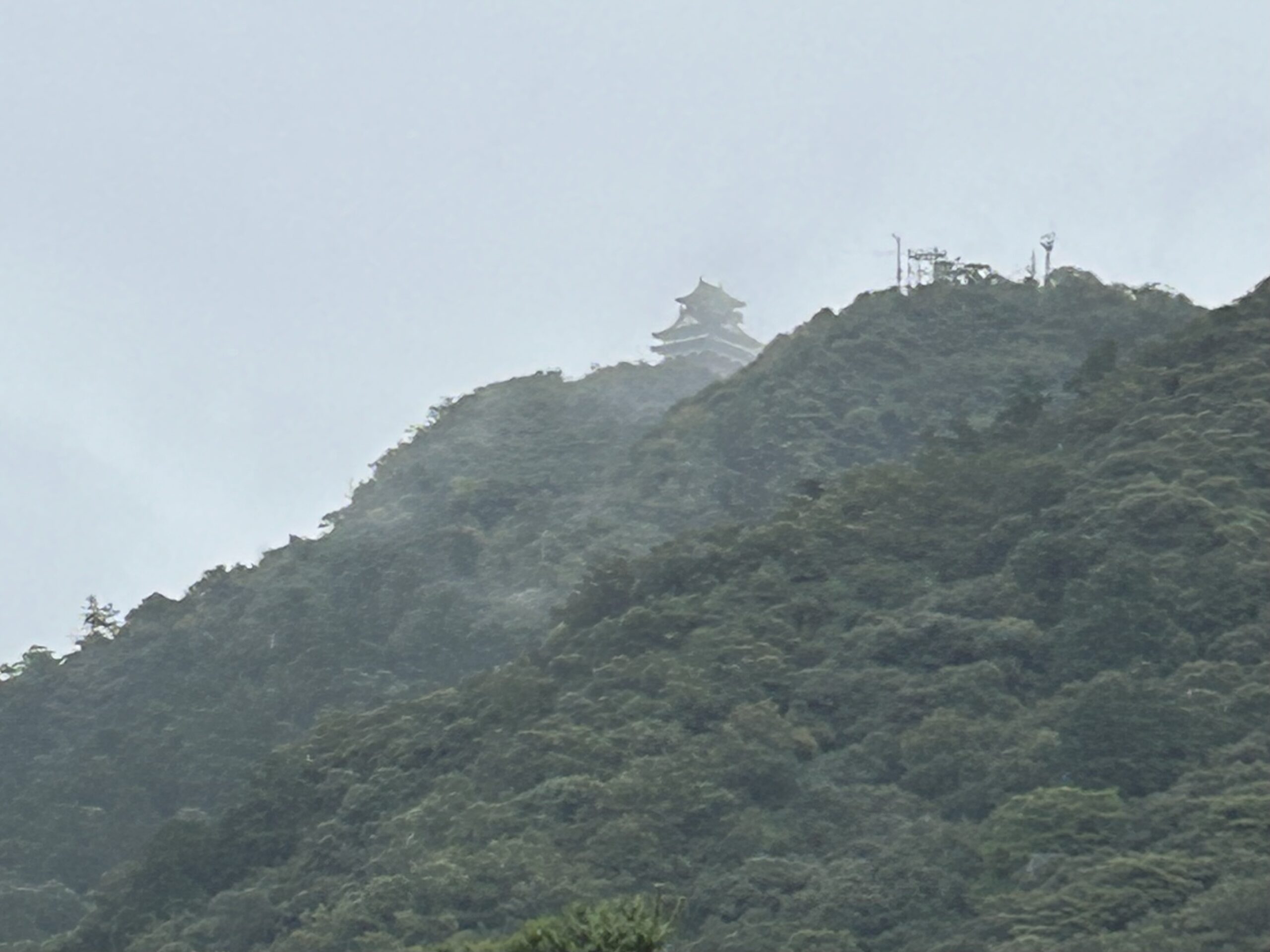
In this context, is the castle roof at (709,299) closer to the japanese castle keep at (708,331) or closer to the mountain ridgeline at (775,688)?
the japanese castle keep at (708,331)

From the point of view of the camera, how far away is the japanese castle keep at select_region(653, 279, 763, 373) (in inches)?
4257

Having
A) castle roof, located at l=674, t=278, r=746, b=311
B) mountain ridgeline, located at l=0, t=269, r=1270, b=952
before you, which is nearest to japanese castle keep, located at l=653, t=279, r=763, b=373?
castle roof, located at l=674, t=278, r=746, b=311

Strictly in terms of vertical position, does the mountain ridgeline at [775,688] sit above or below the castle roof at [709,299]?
below

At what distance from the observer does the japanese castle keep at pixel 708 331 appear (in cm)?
10812

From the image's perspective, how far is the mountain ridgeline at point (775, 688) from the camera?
4081 cm

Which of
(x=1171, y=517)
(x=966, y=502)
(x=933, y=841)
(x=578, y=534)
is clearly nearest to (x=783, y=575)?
(x=966, y=502)

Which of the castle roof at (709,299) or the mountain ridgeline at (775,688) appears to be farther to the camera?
the castle roof at (709,299)

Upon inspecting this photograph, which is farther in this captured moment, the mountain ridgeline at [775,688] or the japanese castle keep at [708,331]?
the japanese castle keep at [708,331]

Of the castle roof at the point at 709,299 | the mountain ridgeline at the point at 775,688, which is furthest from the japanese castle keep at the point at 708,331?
the mountain ridgeline at the point at 775,688

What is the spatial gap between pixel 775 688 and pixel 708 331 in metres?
60.7

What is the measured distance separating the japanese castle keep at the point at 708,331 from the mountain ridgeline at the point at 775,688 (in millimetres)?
33271

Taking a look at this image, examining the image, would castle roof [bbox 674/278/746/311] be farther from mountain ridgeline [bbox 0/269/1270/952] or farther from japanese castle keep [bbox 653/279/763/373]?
mountain ridgeline [bbox 0/269/1270/952]

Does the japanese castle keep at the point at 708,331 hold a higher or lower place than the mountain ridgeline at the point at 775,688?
higher

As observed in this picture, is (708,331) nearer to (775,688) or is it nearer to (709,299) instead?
(709,299)
